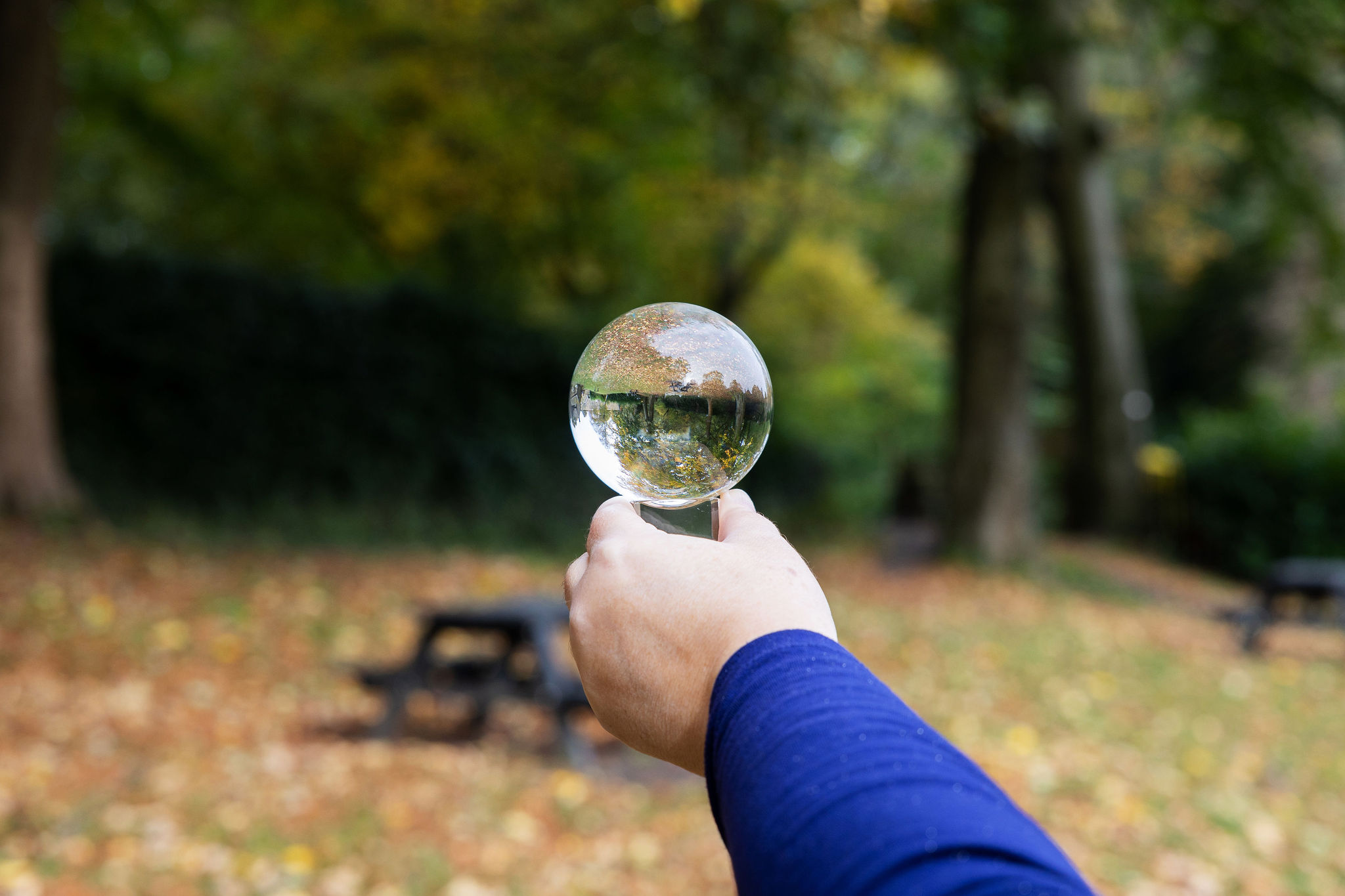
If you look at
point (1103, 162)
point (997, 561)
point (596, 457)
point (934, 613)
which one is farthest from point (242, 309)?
point (1103, 162)

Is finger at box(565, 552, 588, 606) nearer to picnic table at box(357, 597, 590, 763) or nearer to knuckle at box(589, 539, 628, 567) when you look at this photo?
knuckle at box(589, 539, 628, 567)

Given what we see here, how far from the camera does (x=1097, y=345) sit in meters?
17.3

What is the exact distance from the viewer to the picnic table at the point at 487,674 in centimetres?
596

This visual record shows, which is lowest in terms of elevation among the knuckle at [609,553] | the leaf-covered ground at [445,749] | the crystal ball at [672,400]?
the leaf-covered ground at [445,749]

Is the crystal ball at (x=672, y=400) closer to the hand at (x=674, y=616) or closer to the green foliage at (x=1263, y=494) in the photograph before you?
the hand at (x=674, y=616)

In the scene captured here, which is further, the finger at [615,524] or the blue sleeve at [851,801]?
the finger at [615,524]

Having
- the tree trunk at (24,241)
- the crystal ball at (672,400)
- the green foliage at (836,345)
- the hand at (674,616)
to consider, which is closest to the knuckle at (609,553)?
Result: the hand at (674,616)

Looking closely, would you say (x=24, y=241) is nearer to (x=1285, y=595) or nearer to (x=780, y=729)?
(x=780, y=729)

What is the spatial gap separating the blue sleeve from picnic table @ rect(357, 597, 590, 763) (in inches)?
200

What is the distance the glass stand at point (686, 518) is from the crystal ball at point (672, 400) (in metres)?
0.02

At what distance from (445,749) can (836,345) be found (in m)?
13.2

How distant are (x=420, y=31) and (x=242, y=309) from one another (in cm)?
399

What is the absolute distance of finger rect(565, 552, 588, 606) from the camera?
1391 millimetres

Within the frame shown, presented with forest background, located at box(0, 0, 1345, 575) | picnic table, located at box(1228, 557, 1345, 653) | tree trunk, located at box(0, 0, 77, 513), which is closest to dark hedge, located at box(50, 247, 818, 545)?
forest background, located at box(0, 0, 1345, 575)
